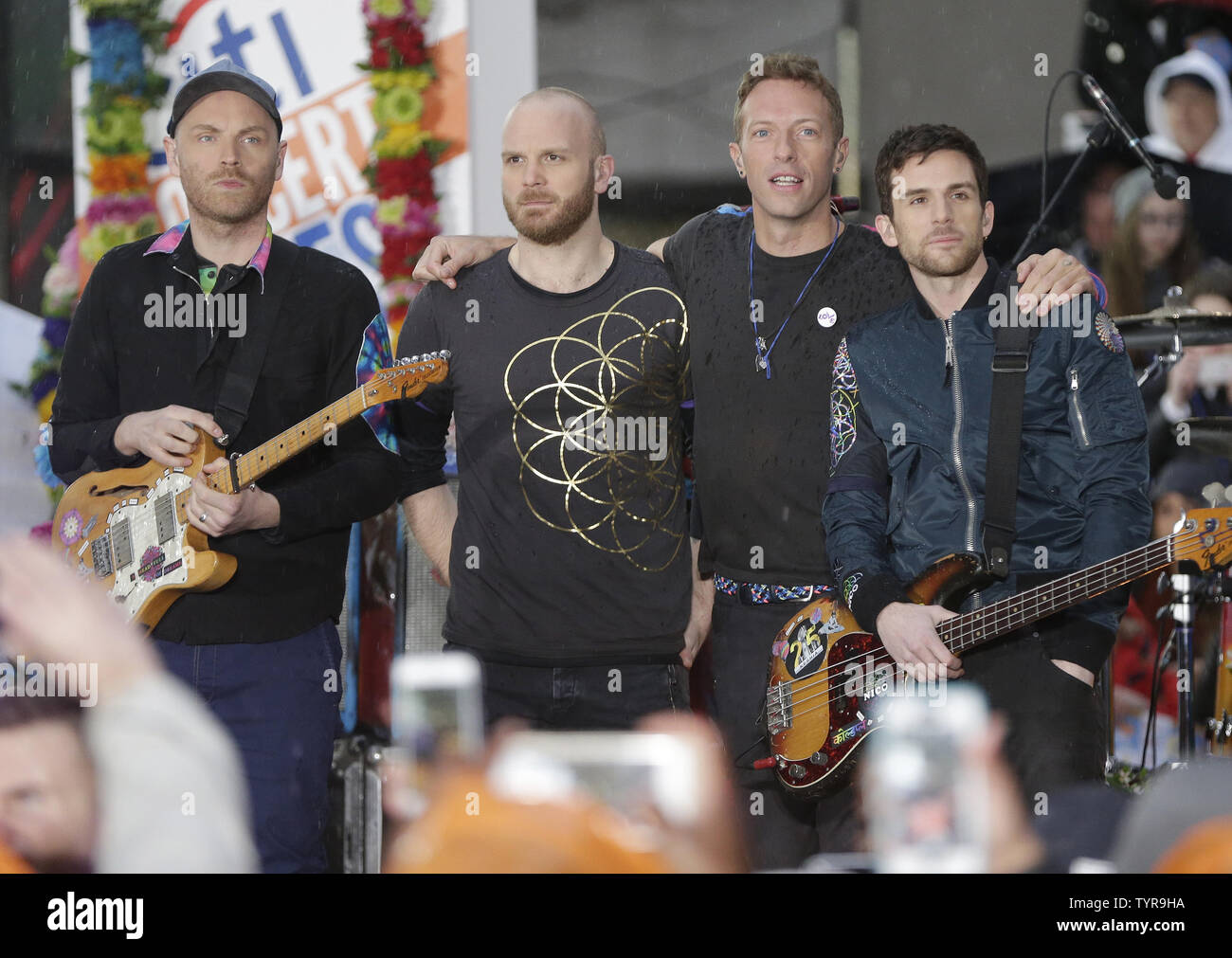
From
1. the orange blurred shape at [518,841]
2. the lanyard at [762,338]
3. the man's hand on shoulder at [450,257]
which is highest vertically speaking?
the man's hand on shoulder at [450,257]

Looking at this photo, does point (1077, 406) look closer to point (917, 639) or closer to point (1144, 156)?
point (917, 639)

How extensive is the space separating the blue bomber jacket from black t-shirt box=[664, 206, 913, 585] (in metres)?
0.23

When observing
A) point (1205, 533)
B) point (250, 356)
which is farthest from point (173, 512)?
point (1205, 533)

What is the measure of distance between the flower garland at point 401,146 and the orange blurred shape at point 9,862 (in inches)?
163

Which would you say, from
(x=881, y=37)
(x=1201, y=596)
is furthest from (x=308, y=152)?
(x=1201, y=596)

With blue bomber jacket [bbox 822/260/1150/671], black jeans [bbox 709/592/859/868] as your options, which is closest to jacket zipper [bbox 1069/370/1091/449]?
blue bomber jacket [bbox 822/260/1150/671]

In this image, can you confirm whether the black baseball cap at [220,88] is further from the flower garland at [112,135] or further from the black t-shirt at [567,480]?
the flower garland at [112,135]

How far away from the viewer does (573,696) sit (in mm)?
3307

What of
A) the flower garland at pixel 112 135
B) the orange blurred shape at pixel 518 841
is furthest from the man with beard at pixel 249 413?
the flower garland at pixel 112 135

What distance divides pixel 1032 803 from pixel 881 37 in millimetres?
3808

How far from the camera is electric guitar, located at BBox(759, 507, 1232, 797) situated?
290 centimetres

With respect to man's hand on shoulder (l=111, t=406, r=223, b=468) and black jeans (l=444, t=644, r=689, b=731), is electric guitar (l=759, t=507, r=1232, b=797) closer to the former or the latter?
black jeans (l=444, t=644, r=689, b=731)

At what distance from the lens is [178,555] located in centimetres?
335

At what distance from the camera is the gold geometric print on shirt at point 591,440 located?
3334 mm
